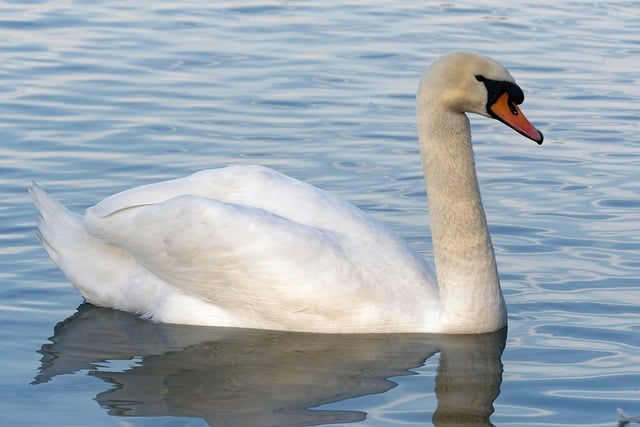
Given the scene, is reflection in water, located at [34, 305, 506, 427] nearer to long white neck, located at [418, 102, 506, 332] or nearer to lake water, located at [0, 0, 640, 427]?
lake water, located at [0, 0, 640, 427]

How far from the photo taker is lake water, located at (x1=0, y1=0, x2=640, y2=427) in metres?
6.84

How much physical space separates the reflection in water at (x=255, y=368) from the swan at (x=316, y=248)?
0.33 ft

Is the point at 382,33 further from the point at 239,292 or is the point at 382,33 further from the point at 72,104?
the point at 239,292

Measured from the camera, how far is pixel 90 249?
26.5 ft

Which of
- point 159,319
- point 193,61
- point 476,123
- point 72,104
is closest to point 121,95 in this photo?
point 72,104

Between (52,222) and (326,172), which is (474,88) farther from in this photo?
(326,172)

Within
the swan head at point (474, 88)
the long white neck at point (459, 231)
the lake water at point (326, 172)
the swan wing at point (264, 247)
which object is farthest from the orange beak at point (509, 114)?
the lake water at point (326, 172)

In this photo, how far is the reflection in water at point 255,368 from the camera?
6.64 m

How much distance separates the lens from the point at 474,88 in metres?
7.44

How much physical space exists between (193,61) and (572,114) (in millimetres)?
Answer: 3357

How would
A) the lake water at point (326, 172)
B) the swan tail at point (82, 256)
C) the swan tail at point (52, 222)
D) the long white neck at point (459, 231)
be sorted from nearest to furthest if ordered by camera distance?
the lake water at point (326, 172) → the long white neck at point (459, 231) → the swan tail at point (82, 256) → the swan tail at point (52, 222)

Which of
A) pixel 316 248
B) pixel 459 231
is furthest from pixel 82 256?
pixel 459 231

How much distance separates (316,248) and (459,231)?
0.73m

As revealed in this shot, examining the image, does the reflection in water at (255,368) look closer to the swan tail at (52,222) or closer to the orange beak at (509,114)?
the swan tail at (52,222)
